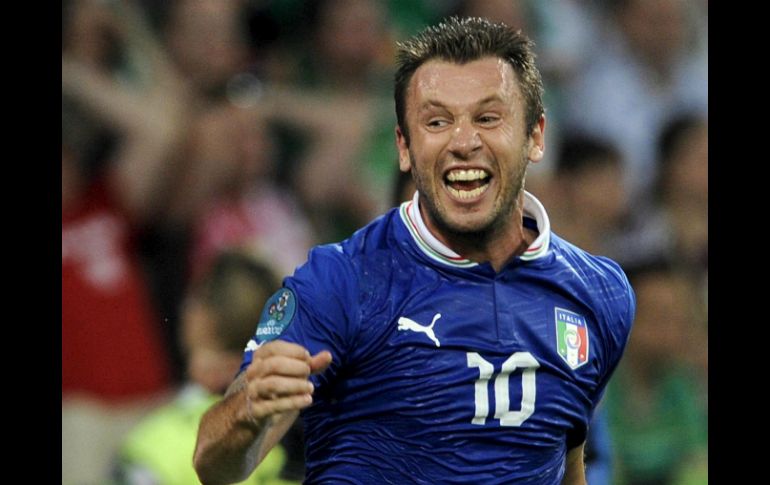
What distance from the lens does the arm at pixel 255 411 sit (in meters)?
2.88

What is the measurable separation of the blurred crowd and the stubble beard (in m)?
1.38

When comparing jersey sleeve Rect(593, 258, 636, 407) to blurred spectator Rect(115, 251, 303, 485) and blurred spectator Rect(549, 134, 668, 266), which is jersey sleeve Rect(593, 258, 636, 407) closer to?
blurred spectator Rect(115, 251, 303, 485)

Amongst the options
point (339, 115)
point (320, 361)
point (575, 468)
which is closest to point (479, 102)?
point (320, 361)

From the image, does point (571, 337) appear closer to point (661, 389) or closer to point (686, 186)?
point (661, 389)

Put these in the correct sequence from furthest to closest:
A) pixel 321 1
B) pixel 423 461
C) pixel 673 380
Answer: pixel 673 380 < pixel 321 1 < pixel 423 461

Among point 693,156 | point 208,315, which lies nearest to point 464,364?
point 208,315

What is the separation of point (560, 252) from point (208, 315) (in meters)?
2.30

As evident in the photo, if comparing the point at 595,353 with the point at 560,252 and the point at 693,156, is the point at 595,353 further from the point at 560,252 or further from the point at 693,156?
the point at 693,156

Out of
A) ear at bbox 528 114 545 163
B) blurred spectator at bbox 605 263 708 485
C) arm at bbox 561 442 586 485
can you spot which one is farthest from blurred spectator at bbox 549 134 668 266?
ear at bbox 528 114 545 163

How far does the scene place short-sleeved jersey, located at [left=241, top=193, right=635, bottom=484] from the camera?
3.28m

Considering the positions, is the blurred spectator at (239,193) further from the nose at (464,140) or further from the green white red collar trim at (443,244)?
the nose at (464,140)

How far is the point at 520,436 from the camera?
337cm

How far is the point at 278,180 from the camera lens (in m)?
6.02
